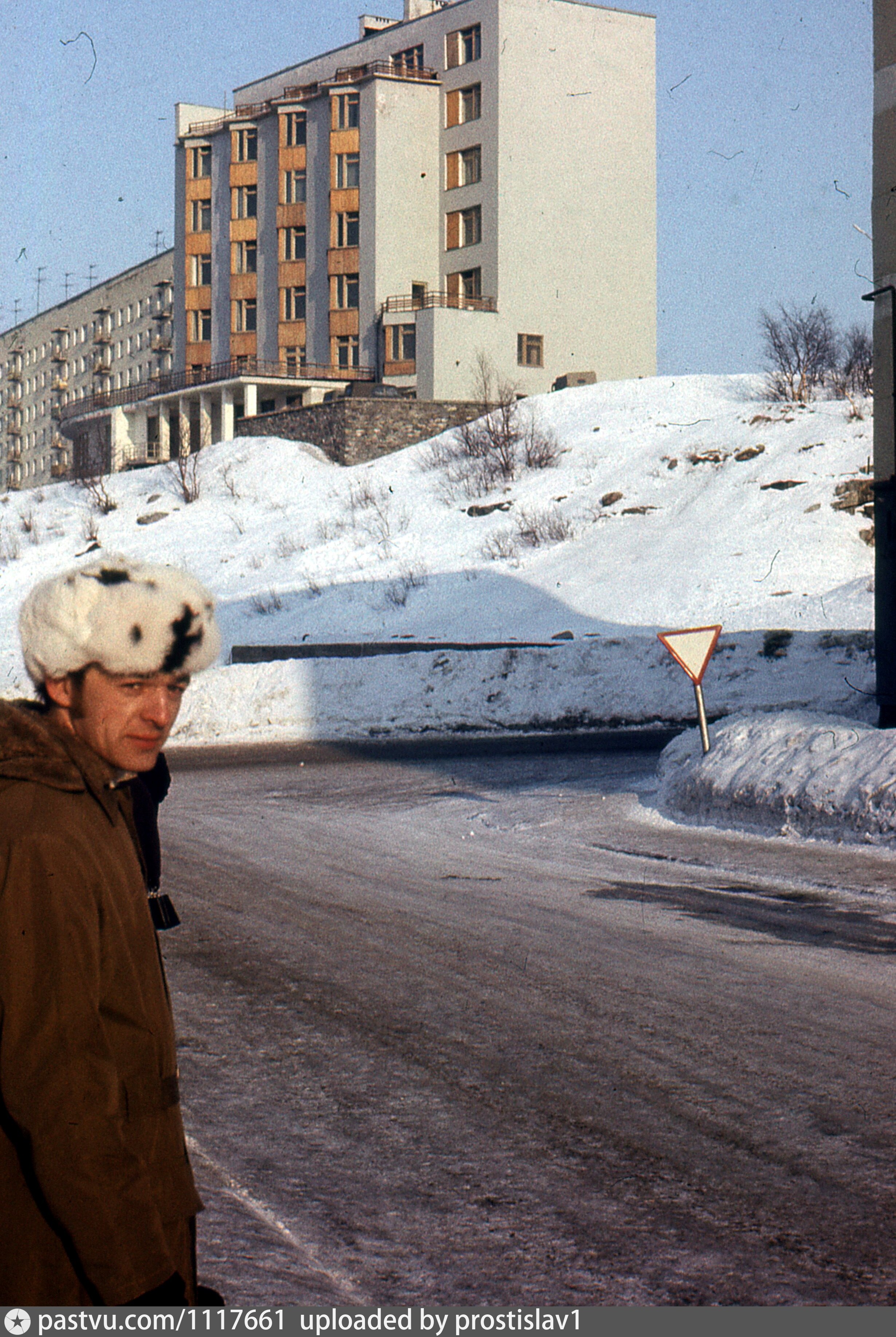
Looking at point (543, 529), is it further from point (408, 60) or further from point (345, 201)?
point (408, 60)

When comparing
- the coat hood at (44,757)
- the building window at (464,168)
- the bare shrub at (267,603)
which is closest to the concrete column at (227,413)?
the building window at (464,168)

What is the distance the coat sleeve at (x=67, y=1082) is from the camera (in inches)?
78.5

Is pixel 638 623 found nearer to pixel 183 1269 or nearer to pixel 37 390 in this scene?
pixel 183 1269

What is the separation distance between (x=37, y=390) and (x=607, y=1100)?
126 m

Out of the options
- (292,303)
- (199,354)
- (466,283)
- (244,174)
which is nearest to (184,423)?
(292,303)

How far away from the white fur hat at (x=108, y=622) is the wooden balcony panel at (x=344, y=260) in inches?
2763

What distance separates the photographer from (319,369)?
2785 inches

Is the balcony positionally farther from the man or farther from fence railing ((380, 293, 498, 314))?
the man

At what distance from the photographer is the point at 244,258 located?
75.4 meters

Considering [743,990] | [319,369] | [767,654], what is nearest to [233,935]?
[743,990]

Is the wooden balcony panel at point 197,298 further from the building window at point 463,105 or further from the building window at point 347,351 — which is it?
the building window at point 463,105

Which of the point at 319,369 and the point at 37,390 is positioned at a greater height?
the point at 37,390

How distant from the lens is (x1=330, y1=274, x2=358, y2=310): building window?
70250mm

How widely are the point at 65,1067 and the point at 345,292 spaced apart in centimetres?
7115
